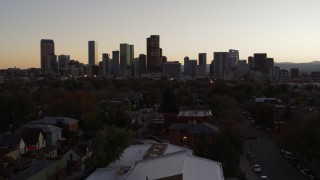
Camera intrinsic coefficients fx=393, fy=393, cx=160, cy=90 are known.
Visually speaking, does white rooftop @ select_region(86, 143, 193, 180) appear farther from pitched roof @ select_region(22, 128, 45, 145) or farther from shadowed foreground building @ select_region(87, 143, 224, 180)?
pitched roof @ select_region(22, 128, 45, 145)

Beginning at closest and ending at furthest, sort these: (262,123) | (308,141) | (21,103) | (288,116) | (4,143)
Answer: (308,141), (4,143), (21,103), (288,116), (262,123)

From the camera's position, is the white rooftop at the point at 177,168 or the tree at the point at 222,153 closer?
the white rooftop at the point at 177,168

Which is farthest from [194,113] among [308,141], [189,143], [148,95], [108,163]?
[148,95]

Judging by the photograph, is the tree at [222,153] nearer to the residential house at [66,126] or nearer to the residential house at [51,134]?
the residential house at [51,134]

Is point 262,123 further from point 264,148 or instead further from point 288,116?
point 264,148

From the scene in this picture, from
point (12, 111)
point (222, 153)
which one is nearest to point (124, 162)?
point (222, 153)

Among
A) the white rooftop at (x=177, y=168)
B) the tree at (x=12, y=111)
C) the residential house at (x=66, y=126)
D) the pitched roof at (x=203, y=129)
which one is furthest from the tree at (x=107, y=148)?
the tree at (x=12, y=111)
